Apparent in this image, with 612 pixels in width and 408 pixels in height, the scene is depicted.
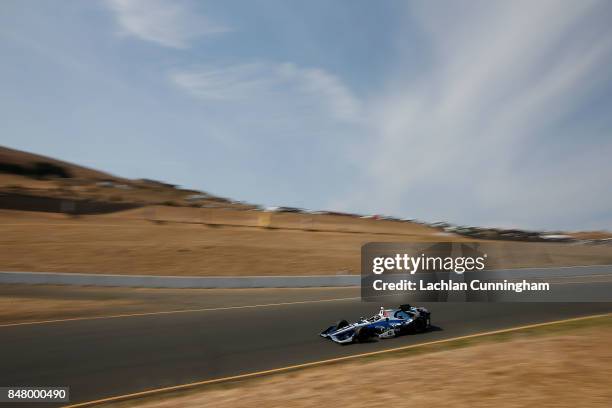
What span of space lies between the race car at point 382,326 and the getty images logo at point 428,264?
37.5 ft

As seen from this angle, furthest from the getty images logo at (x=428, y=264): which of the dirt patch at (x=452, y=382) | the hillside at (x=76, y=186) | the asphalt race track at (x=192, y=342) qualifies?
the hillside at (x=76, y=186)

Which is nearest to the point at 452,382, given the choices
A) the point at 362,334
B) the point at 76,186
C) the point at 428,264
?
the point at 362,334

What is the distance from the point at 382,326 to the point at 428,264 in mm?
12865

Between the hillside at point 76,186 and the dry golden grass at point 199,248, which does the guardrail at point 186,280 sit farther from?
the hillside at point 76,186

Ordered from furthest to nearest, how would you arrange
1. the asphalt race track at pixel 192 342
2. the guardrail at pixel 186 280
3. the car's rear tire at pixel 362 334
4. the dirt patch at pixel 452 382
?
the guardrail at pixel 186 280, the car's rear tire at pixel 362 334, the asphalt race track at pixel 192 342, the dirt patch at pixel 452 382

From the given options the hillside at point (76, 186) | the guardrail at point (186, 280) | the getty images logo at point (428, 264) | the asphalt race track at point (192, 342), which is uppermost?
the hillside at point (76, 186)

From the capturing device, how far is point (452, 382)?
303 inches

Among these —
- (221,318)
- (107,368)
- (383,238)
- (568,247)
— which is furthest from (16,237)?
(568,247)

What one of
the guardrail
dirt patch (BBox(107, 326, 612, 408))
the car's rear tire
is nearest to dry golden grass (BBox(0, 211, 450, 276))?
the guardrail

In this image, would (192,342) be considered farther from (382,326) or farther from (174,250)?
(174,250)

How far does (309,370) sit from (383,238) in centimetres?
2887

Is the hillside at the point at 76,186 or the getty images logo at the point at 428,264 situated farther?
the hillside at the point at 76,186

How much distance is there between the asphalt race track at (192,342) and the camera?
944cm

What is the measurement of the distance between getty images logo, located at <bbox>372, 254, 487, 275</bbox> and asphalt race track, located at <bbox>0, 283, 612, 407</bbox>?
6.91 meters
